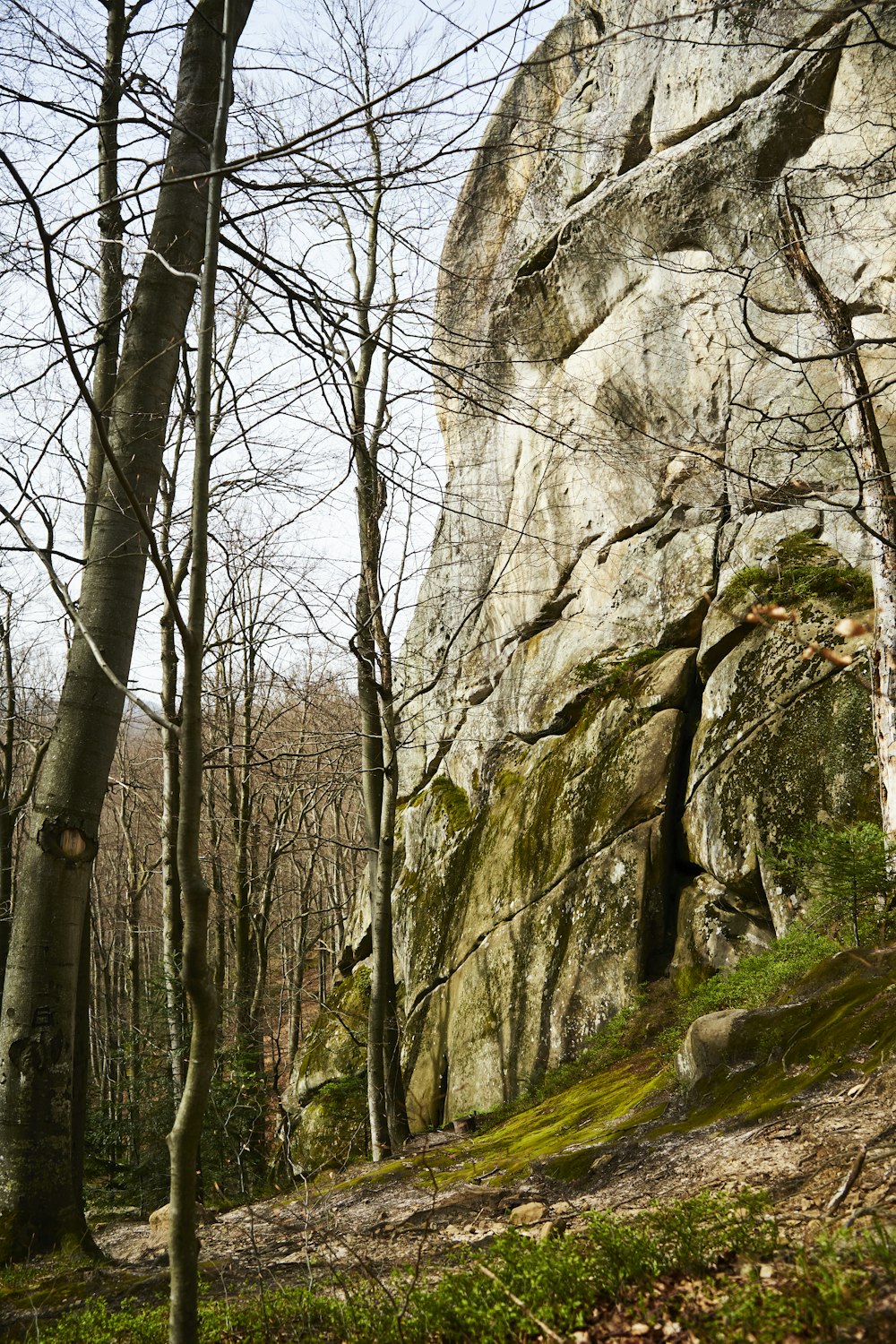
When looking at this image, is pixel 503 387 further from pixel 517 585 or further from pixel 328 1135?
pixel 328 1135

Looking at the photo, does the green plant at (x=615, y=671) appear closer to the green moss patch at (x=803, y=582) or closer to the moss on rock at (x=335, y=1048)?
the green moss patch at (x=803, y=582)

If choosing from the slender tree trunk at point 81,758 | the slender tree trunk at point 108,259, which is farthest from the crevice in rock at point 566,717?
the slender tree trunk at point 81,758

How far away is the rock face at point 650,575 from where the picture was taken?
813 cm

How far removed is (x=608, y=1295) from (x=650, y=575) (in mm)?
9138

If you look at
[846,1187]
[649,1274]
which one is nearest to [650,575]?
[846,1187]

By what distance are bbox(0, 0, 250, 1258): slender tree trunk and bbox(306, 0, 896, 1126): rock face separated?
2.11m

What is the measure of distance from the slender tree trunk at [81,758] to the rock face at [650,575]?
211 cm

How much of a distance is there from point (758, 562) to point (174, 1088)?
827 centimetres

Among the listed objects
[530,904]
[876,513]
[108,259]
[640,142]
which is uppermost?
[640,142]

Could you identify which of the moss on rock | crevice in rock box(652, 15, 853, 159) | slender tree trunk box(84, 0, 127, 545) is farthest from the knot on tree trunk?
crevice in rock box(652, 15, 853, 159)

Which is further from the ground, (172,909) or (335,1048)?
(172,909)

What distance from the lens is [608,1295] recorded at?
2.45 metres

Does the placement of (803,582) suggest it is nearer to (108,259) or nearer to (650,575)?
(650,575)

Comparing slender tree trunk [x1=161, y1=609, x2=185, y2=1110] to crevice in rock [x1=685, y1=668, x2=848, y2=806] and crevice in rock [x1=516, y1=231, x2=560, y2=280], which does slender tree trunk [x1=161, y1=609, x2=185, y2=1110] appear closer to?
crevice in rock [x1=685, y1=668, x2=848, y2=806]
